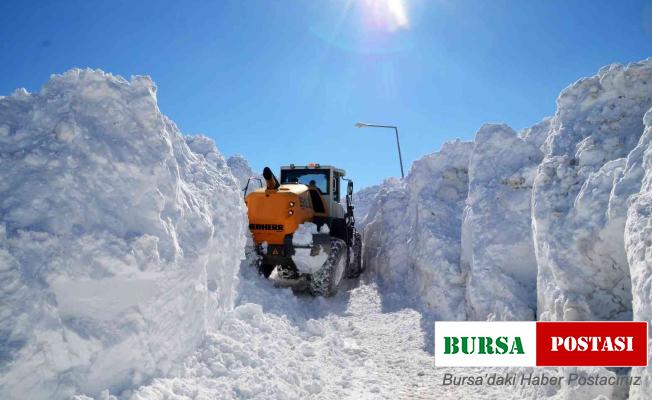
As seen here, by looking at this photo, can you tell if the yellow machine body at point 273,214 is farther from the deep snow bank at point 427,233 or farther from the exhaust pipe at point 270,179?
the deep snow bank at point 427,233

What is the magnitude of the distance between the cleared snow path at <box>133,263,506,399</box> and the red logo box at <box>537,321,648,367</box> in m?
0.79

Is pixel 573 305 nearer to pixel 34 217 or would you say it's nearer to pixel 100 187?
pixel 100 187

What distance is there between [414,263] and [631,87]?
5693mm

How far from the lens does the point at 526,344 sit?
5.13 metres

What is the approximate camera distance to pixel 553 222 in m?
5.67

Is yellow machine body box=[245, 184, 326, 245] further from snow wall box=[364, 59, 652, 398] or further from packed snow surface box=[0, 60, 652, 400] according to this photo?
snow wall box=[364, 59, 652, 398]

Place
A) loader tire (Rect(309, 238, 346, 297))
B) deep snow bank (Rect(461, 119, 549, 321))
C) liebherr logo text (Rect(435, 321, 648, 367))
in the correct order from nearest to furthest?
liebherr logo text (Rect(435, 321, 648, 367)) → deep snow bank (Rect(461, 119, 549, 321)) → loader tire (Rect(309, 238, 346, 297))

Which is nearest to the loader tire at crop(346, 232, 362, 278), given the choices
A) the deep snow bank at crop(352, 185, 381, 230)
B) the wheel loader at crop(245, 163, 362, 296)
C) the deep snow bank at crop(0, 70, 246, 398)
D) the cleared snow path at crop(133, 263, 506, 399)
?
the wheel loader at crop(245, 163, 362, 296)

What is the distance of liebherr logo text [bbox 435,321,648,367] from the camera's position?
13.1 feet

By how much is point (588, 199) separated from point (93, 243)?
5447 mm

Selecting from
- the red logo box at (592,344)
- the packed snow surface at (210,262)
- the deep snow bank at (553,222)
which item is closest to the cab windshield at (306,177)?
the deep snow bank at (553,222)

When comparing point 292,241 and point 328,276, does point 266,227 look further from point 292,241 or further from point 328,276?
point 328,276

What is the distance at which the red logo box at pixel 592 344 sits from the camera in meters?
3.80

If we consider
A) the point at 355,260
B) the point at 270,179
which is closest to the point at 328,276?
the point at 270,179
